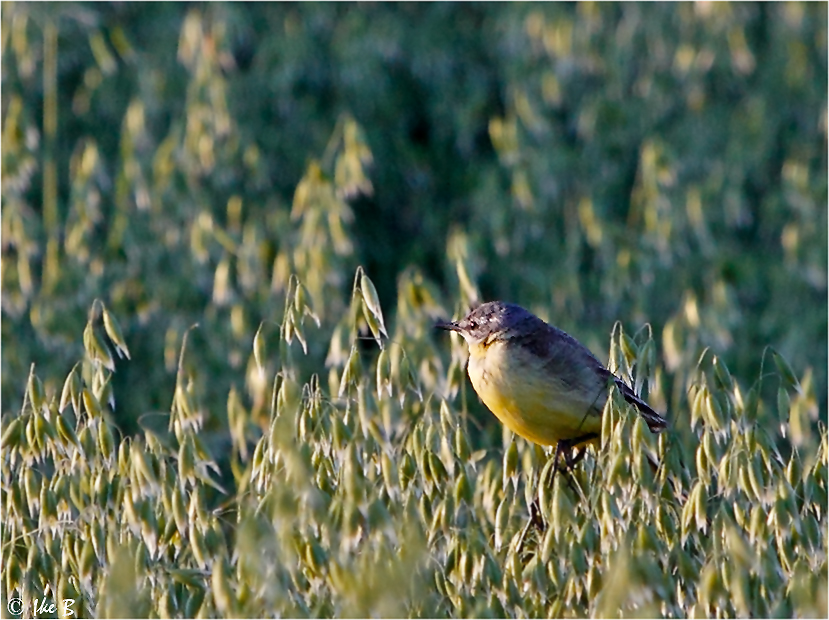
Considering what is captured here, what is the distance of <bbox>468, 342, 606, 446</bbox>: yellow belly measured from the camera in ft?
10.8

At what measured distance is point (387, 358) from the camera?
10.3ft

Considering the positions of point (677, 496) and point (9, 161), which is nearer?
point (677, 496)

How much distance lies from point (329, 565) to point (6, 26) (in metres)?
4.74

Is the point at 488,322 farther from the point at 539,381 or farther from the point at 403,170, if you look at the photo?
the point at 403,170

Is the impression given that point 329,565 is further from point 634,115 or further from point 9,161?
point 634,115

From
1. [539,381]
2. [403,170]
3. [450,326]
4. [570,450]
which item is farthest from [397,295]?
[570,450]

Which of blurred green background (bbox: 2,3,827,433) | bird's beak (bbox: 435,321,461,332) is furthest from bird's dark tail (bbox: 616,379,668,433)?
blurred green background (bbox: 2,3,827,433)

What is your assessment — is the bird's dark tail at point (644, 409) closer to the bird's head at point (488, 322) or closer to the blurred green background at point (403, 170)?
the bird's head at point (488, 322)

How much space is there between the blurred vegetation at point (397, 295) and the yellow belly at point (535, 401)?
11 cm

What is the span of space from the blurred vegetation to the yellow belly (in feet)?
0.37

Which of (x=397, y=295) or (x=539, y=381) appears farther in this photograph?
(x=397, y=295)

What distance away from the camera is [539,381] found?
3.37 metres

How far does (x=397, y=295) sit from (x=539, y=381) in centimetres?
325

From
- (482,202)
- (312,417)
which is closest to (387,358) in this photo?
(312,417)
